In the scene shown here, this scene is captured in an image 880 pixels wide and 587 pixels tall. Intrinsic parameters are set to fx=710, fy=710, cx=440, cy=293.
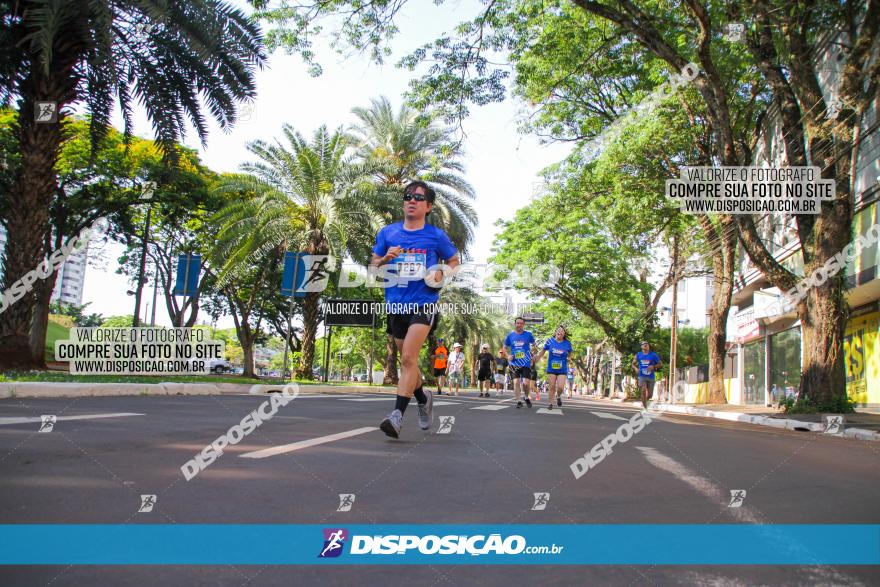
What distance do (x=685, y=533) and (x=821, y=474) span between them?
2838mm

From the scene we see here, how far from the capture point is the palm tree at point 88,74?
43.2 feet

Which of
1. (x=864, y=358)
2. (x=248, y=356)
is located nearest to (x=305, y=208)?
(x=248, y=356)

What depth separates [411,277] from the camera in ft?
19.4

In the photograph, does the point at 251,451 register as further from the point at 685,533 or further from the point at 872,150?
the point at 872,150

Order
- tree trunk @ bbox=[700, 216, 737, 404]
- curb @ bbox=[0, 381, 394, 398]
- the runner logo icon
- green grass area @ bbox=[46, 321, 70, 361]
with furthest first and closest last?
1. green grass area @ bbox=[46, 321, 70, 361]
2. tree trunk @ bbox=[700, 216, 737, 404]
3. curb @ bbox=[0, 381, 394, 398]
4. the runner logo icon

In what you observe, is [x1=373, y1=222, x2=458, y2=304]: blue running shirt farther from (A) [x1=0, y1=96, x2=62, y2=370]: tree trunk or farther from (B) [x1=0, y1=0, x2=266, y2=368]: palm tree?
(A) [x1=0, y1=96, x2=62, y2=370]: tree trunk

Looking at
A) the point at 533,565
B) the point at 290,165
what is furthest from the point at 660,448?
the point at 290,165

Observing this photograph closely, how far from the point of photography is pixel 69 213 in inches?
1005

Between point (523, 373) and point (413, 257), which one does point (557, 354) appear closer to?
point (523, 373)

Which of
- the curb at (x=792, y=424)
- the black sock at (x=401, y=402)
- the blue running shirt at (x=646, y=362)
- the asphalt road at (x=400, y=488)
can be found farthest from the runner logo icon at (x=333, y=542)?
the blue running shirt at (x=646, y=362)

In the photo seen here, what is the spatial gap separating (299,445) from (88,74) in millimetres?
12994

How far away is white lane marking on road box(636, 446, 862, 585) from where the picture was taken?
240 cm

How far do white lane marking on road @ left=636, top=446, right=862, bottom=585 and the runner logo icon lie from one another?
1613mm

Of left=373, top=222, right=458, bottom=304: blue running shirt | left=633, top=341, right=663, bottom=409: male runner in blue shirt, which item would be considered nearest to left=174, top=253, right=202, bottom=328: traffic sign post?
left=633, top=341, right=663, bottom=409: male runner in blue shirt
